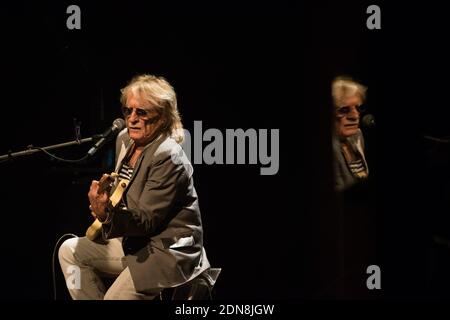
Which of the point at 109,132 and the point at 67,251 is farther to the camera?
the point at 109,132

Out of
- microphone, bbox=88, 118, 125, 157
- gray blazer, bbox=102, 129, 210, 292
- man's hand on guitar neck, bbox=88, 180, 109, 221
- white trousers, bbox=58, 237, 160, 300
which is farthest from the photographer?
microphone, bbox=88, 118, 125, 157

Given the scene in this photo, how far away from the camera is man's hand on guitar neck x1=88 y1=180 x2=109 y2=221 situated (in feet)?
7.32

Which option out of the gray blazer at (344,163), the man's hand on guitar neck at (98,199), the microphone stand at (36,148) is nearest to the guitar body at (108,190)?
the man's hand on guitar neck at (98,199)

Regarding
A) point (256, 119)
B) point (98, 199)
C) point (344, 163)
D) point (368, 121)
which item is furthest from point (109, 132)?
point (368, 121)

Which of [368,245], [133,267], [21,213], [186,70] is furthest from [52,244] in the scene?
[368,245]

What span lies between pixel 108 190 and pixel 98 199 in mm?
104

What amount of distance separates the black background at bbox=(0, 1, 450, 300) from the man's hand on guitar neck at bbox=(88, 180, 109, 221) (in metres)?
0.50

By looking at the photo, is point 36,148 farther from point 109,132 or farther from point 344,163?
point 344,163

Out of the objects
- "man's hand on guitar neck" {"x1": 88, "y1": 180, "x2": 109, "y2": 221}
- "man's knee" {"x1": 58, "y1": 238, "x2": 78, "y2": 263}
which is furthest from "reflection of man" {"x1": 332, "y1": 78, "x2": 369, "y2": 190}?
"man's knee" {"x1": 58, "y1": 238, "x2": 78, "y2": 263}

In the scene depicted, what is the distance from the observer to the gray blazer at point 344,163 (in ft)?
9.16

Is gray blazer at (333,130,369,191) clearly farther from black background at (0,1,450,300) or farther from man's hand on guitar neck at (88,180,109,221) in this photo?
man's hand on guitar neck at (88,180,109,221)

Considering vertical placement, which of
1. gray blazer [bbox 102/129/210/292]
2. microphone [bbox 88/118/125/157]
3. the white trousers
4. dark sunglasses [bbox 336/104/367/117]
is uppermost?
dark sunglasses [bbox 336/104/367/117]

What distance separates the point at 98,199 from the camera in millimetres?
2236

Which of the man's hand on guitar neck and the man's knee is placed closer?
the man's hand on guitar neck
